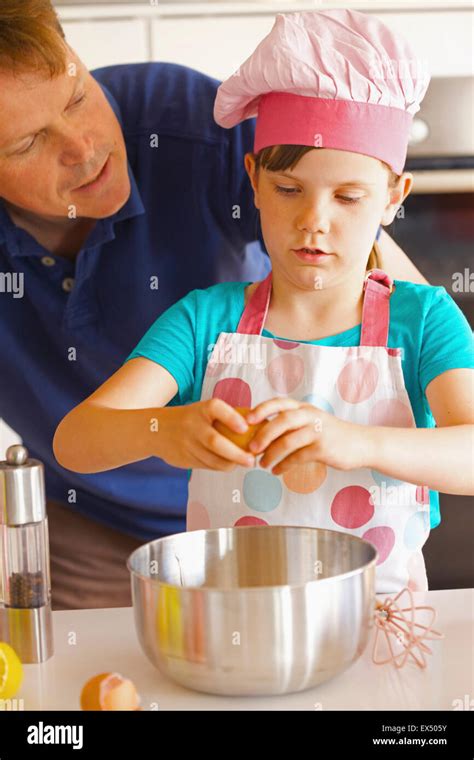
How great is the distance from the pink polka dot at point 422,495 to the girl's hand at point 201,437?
36 cm

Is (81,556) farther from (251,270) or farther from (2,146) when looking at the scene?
(2,146)

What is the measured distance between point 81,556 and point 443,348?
2.62 feet

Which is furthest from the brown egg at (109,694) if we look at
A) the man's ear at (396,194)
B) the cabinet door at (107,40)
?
the cabinet door at (107,40)

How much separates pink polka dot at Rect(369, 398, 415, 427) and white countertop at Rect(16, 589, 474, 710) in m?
0.29

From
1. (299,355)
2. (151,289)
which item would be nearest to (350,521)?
(299,355)

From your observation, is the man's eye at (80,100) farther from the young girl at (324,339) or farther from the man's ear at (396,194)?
the man's ear at (396,194)

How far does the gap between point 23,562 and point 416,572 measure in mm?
544

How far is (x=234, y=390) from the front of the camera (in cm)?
125

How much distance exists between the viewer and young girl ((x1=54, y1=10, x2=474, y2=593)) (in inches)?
43.3

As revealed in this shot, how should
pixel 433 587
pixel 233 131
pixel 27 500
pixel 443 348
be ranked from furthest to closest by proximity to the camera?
pixel 433 587, pixel 233 131, pixel 443 348, pixel 27 500

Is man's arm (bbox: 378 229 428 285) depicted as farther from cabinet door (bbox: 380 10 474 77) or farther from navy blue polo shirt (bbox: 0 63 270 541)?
cabinet door (bbox: 380 10 474 77)

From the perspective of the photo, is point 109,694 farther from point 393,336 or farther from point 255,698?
point 393,336

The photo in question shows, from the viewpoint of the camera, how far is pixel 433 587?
5.93ft

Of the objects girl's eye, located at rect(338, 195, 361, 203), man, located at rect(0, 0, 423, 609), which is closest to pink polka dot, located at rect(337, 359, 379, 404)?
girl's eye, located at rect(338, 195, 361, 203)
